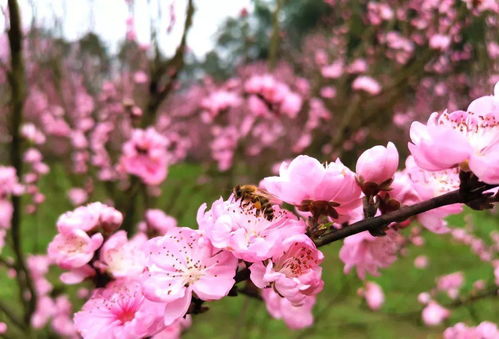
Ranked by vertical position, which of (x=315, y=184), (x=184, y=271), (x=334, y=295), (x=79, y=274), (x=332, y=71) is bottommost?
(x=334, y=295)

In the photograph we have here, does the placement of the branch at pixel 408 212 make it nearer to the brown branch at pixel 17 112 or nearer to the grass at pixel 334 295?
the brown branch at pixel 17 112

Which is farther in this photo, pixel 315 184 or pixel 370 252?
pixel 370 252

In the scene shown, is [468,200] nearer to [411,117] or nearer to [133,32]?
[133,32]

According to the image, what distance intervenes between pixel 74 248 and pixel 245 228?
0.44 m

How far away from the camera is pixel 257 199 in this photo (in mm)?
782

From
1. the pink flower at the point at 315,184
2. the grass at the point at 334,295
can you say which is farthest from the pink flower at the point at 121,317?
the grass at the point at 334,295

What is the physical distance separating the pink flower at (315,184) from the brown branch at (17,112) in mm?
988

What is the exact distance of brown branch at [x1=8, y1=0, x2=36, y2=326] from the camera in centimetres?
133

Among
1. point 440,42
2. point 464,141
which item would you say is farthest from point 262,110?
point 464,141

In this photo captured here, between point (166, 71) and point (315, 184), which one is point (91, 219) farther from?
point (166, 71)

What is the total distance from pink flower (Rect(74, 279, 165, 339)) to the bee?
21 centimetres

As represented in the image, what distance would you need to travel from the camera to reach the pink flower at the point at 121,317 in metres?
0.69

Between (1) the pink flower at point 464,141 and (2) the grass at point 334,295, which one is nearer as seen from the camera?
(1) the pink flower at point 464,141

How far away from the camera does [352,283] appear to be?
2.65 metres
